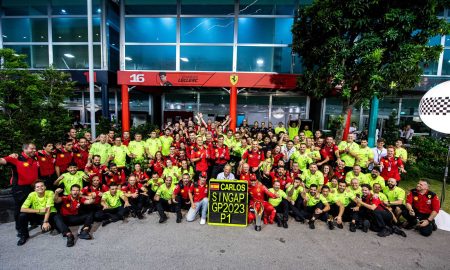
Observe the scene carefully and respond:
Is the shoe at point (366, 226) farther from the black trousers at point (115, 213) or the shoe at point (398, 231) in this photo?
the black trousers at point (115, 213)

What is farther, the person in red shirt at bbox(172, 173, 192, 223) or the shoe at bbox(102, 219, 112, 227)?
the person in red shirt at bbox(172, 173, 192, 223)

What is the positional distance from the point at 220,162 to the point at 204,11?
9.88m

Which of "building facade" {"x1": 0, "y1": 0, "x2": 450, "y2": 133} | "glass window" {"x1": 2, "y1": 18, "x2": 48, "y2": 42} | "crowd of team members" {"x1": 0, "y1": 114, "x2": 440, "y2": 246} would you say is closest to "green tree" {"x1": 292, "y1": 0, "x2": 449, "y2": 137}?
"crowd of team members" {"x1": 0, "y1": 114, "x2": 440, "y2": 246}

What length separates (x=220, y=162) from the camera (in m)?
7.22

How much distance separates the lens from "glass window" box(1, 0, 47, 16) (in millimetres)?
A: 13398

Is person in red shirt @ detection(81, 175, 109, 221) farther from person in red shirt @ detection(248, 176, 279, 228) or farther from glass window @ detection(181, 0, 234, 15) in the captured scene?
glass window @ detection(181, 0, 234, 15)

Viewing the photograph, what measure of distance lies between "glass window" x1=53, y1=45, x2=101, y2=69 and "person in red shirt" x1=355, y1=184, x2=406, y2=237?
14480 millimetres

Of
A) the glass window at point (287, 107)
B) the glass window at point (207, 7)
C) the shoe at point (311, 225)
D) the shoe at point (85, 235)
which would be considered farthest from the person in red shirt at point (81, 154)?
the glass window at point (287, 107)

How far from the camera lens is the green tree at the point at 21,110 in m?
6.58

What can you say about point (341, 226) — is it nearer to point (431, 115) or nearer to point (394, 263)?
point (394, 263)

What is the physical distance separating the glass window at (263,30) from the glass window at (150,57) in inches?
162

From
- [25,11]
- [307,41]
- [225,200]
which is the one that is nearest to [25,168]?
[225,200]

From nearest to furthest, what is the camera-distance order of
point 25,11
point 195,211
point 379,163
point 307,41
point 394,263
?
point 394,263, point 195,211, point 379,163, point 307,41, point 25,11

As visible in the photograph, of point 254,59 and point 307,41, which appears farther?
point 254,59
